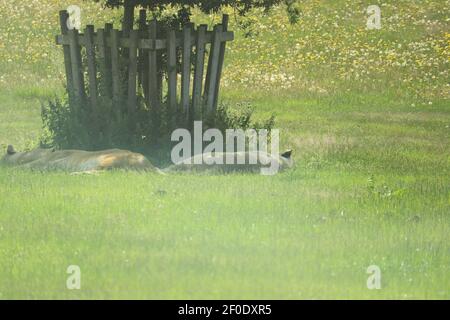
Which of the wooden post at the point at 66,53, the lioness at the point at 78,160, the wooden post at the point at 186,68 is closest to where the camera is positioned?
the lioness at the point at 78,160

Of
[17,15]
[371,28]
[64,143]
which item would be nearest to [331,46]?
[371,28]

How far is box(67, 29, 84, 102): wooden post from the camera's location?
17438 mm

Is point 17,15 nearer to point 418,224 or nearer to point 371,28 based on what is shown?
point 371,28

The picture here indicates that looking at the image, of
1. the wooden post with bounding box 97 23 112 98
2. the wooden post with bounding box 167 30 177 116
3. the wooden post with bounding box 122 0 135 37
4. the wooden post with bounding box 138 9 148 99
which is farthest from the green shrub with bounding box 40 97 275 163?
the wooden post with bounding box 122 0 135 37

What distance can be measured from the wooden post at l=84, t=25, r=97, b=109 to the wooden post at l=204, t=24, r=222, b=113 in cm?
183

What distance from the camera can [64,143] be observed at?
17250 mm

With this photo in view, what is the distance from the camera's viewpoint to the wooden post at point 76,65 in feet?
57.2

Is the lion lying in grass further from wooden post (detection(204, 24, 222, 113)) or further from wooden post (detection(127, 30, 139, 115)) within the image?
wooden post (detection(204, 24, 222, 113))

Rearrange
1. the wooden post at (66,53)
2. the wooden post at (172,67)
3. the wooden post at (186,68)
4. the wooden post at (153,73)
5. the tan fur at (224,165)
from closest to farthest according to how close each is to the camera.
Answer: the tan fur at (224,165) → the wooden post at (153,73) → the wooden post at (172,67) → the wooden post at (186,68) → the wooden post at (66,53)

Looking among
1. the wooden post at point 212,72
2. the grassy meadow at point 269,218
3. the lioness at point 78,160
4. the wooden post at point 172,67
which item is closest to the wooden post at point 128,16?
the wooden post at point 172,67

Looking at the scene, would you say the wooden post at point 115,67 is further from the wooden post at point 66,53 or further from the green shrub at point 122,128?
the wooden post at point 66,53

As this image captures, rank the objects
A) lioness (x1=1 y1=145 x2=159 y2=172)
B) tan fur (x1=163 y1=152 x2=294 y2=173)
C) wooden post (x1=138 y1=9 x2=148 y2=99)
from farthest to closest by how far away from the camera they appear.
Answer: wooden post (x1=138 y1=9 x2=148 y2=99) → tan fur (x1=163 y1=152 x2=294 y2=173) → lioness (x1=1 y1=145 x2=159 y2=172)

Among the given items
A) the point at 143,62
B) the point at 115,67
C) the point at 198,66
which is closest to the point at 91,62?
the point at 115,67

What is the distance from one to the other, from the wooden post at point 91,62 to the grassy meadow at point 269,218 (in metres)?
2.11
